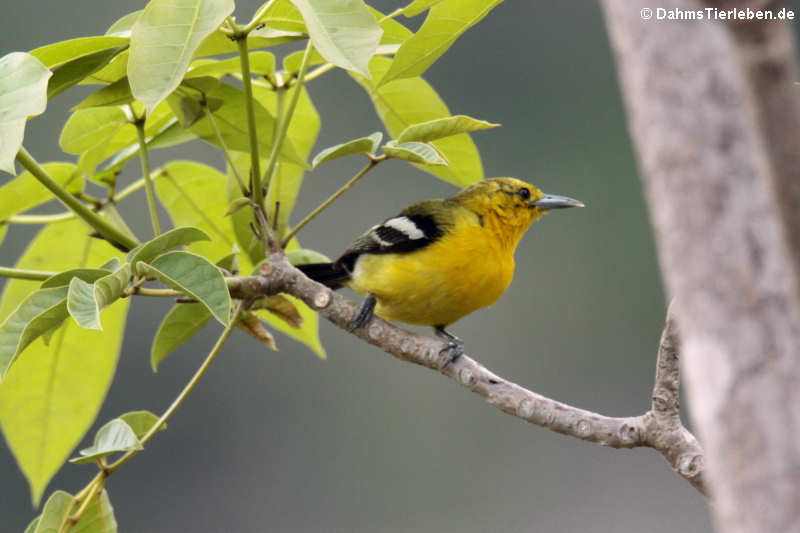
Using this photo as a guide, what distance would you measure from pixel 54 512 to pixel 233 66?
1.20 m

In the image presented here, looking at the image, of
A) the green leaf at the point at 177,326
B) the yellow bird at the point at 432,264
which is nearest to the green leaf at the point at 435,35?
the green leaf at the point at 177,326

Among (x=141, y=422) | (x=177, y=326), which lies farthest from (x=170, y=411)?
(x=177, y=326)

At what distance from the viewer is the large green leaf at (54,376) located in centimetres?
309

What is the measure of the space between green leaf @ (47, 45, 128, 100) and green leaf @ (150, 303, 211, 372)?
654mm

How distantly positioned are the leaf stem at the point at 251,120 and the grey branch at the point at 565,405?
191mm

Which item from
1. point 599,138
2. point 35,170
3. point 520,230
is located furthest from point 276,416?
point 35,170

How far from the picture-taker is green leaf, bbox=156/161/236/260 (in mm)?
3176

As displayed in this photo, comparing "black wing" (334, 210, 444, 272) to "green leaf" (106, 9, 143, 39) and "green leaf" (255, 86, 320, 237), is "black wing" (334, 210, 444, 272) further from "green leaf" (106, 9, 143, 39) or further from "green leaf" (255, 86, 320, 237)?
"green leaf" (106, 9, 143, 39)

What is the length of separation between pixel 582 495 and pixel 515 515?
172cm

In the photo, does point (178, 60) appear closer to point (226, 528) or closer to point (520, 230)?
point (520, 230)

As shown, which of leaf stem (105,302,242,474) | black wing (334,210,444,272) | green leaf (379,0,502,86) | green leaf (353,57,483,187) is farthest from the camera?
black wing (334,210,444,272)

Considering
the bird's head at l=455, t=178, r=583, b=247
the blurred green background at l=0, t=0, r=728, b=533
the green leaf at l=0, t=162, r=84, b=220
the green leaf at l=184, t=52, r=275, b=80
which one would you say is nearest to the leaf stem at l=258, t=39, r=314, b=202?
the green leaf at l=184, t=52, r=275, b=80

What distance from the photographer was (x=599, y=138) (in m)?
19.2

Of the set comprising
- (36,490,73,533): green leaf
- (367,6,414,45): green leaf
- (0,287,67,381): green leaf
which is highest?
(367,6,414,45): green leaf
